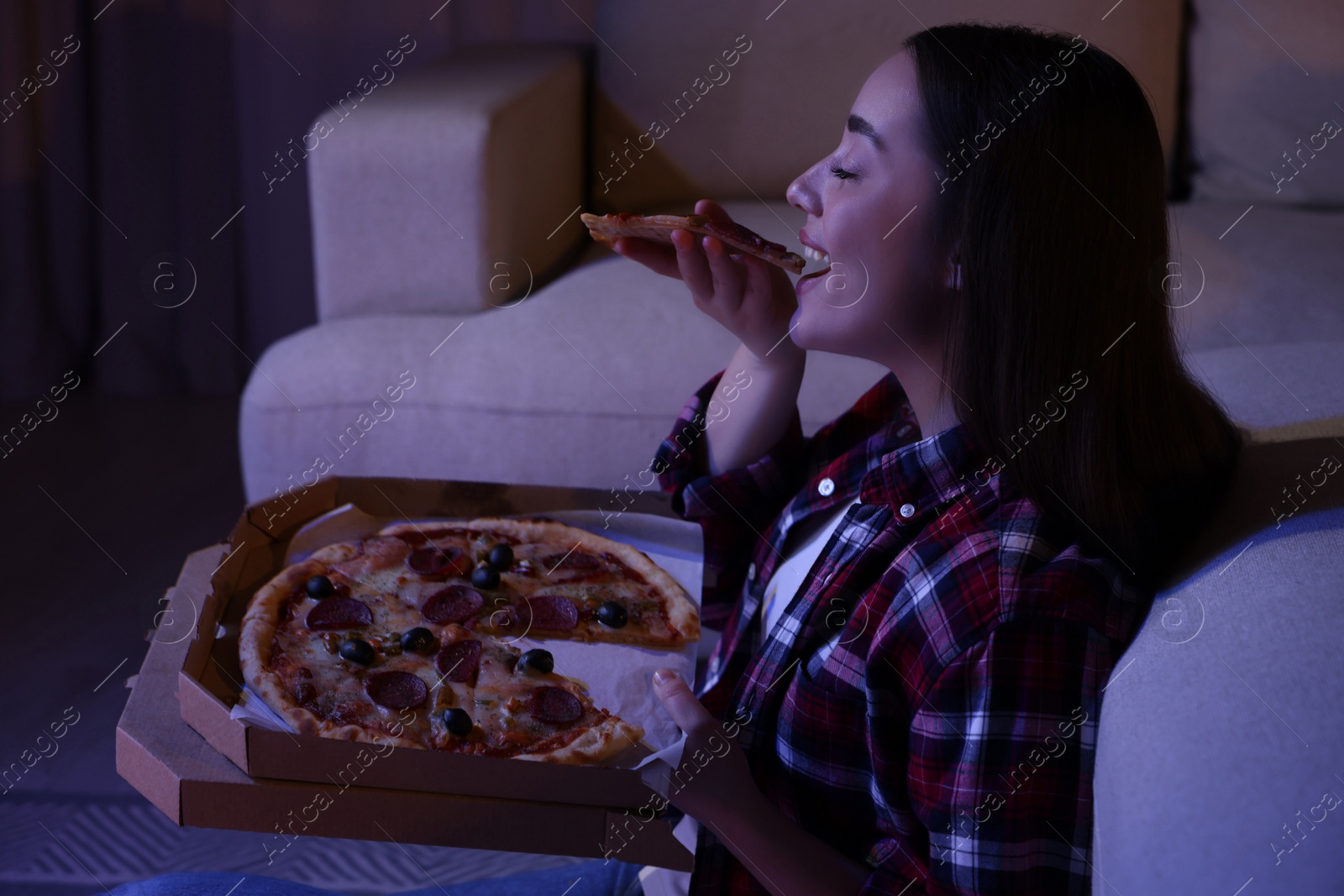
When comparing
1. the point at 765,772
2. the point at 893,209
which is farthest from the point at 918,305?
the point at 765,772

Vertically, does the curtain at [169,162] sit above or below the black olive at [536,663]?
above

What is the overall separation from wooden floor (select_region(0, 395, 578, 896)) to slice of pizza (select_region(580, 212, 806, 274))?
2.87 feet

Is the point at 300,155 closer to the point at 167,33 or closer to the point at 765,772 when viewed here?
the point at 167,33

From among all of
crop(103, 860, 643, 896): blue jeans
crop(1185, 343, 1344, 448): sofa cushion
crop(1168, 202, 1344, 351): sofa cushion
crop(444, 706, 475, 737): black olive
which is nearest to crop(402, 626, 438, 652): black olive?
crop(444, 706, 475, 737): black olive

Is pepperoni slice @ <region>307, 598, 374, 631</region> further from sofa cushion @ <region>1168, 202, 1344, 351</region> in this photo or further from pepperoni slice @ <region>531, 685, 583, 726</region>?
sofa cushion @ <region>1168, 202, 1344, 351</region>

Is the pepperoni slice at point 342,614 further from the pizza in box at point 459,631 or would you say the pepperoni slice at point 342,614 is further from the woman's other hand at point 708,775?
the woman's other hand at point 708,775

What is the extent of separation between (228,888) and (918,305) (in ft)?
2.34

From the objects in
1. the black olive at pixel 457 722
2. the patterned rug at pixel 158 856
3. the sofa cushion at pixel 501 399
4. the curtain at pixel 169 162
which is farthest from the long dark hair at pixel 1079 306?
the curtain at pixel 169 162

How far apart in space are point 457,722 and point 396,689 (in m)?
0.09

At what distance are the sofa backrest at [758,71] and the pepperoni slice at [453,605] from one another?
137cm

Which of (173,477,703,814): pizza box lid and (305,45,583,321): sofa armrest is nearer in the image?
(173,477,703,814): pizza box lid

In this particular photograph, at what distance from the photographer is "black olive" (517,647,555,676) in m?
0.99

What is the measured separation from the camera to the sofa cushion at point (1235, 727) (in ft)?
1.86

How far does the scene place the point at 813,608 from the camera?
0.89 m
